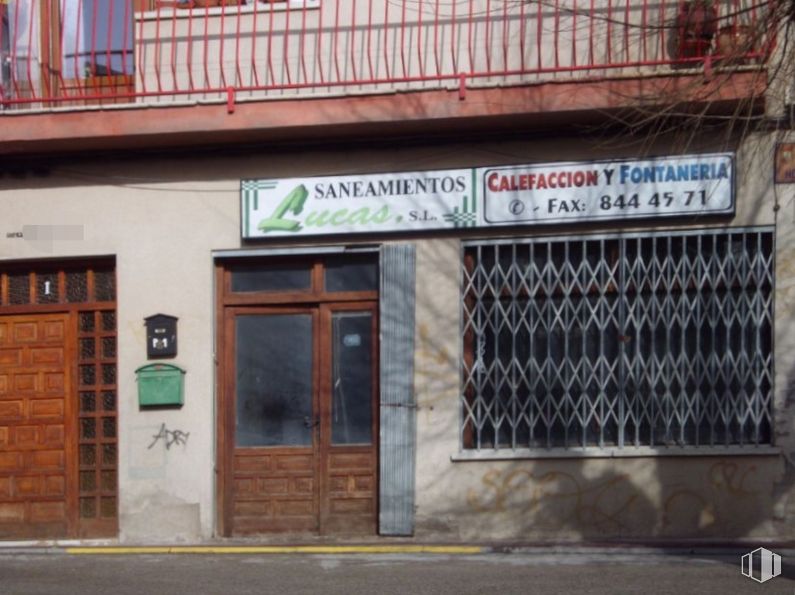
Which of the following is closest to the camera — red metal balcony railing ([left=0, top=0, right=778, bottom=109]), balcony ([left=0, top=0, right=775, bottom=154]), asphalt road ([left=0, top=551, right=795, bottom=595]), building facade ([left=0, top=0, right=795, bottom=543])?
asphalt road ([left=0, top=551, right=795, bottom=595])

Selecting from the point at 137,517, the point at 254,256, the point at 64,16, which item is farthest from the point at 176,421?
the point at 64,16

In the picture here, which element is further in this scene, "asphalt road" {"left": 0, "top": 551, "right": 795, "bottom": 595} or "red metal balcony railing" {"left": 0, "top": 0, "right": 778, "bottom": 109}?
"red metal balcony railing" {"left": 0, "top": 0, "right": 778, "bottom": 109}

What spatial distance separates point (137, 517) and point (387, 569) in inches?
107

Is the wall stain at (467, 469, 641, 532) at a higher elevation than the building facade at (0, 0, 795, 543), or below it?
below

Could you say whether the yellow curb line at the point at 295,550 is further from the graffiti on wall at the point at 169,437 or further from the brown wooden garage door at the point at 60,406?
the graffiti on wall at the point at 169,437

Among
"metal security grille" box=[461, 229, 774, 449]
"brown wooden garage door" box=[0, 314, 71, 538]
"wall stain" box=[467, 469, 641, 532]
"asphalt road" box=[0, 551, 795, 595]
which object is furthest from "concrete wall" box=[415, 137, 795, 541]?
"brown wooden garage door" box=[0, 314, 71, 538]

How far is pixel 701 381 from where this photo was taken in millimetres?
9727

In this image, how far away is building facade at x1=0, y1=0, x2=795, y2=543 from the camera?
9.62 meters

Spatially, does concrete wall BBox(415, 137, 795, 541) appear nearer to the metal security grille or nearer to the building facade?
the building facade

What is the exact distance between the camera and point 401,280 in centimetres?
1002

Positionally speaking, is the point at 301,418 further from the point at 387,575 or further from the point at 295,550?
the point at 387,575

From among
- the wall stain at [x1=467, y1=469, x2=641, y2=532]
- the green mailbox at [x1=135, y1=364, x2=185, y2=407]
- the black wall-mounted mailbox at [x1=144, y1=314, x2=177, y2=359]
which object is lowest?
the wall stain at [x1=467, y1=469, x2=641, y2=532]

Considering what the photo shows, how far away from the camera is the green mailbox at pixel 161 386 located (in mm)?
10195

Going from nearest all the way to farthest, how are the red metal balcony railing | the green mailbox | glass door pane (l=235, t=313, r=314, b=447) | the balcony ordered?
the balcony
the red metal balcony railing
the green mailbox
glass door pane (l=235, t=313, r=314, b=447)
